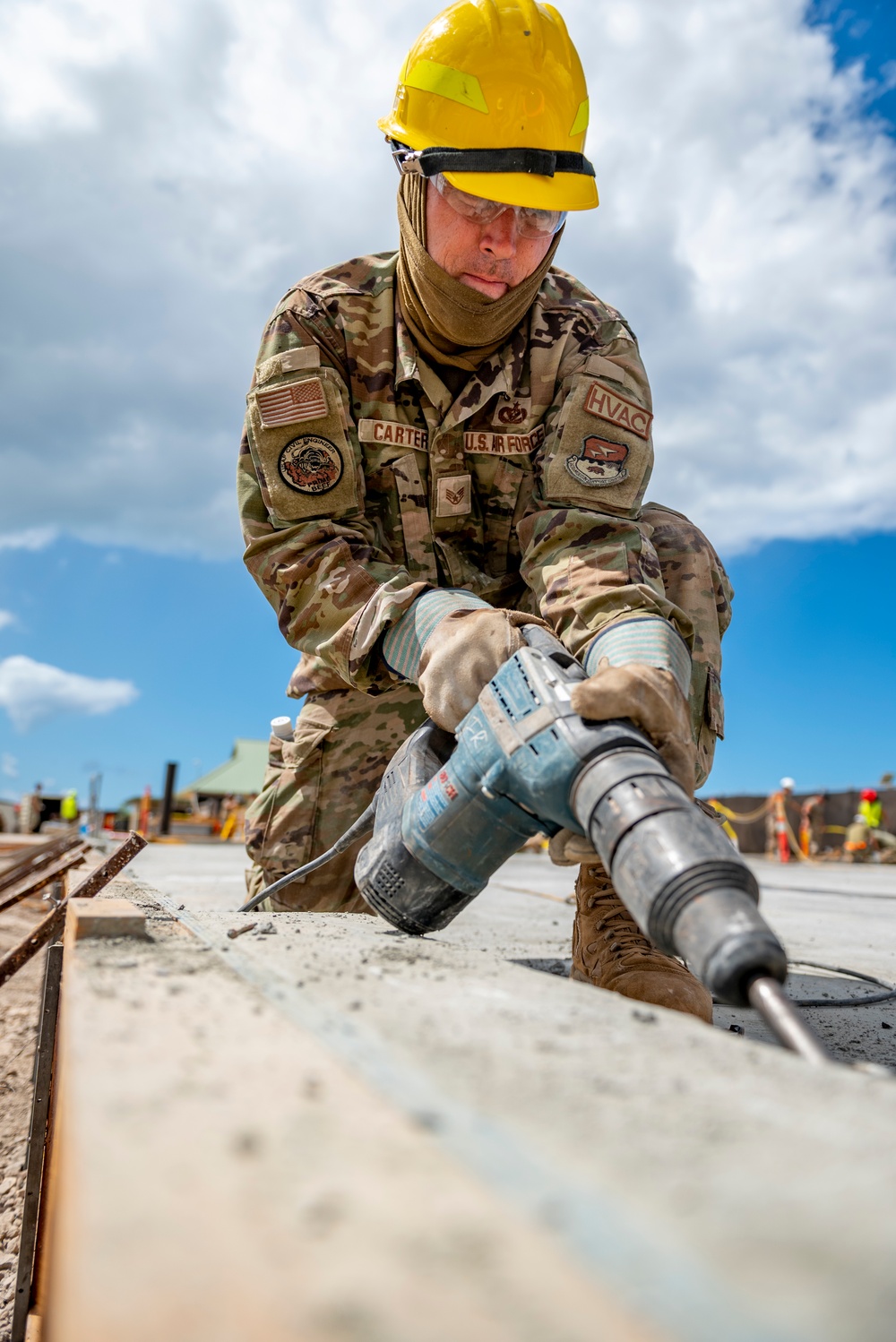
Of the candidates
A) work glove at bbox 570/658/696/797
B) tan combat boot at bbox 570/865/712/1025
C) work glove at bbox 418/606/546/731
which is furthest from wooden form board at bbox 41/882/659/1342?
tan combat boot at bbox 570/865/712/1025

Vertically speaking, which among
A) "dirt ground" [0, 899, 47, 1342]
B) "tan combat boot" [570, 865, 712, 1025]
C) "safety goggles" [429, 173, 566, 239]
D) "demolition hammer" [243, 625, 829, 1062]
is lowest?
"dirt ground" [0, 899, 47, 1342]

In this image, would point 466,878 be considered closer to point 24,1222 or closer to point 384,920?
point 384,920

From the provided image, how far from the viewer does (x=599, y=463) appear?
239 cm

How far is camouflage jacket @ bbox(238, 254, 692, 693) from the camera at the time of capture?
2.26 m

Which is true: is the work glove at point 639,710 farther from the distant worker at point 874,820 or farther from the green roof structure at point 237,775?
the green roof structure at point 237,775

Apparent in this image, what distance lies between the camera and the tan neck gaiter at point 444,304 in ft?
7.98

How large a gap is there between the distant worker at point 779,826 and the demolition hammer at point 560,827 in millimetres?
15519

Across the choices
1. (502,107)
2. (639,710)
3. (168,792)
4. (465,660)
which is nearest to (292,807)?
(465,660)

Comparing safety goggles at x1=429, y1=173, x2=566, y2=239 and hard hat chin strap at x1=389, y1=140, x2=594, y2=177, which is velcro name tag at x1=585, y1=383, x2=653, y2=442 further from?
hard hat chin strap at x1=389, y1=140, x2=594, y2=177

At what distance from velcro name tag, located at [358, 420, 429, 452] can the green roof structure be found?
77.7 feet

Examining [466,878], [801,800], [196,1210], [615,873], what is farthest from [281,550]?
[801,800]

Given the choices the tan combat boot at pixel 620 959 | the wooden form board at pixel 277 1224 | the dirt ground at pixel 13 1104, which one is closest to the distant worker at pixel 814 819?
the dirt ground at pixel 13 1104

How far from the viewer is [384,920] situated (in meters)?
1.85

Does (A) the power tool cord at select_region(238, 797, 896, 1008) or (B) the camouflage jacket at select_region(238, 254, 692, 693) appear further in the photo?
(B) the camouflage jacket at select_region(238, 254, 692, 693)
